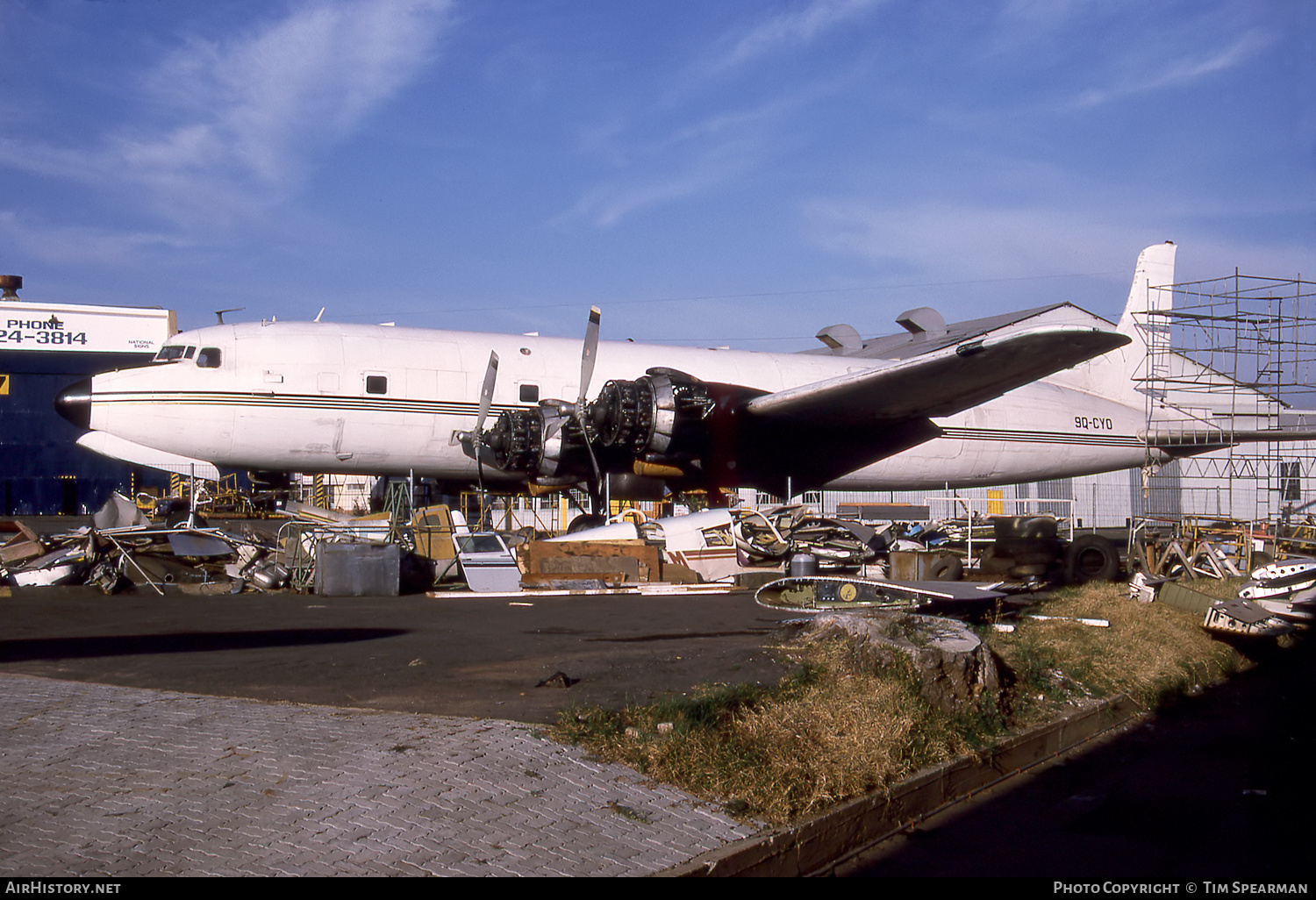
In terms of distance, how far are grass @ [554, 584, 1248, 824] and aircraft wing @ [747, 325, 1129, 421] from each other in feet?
21.1

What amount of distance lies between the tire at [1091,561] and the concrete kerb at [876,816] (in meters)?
9.45

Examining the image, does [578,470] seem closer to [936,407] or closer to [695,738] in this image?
[936,407]

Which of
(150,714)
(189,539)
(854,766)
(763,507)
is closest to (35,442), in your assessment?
(189,539)

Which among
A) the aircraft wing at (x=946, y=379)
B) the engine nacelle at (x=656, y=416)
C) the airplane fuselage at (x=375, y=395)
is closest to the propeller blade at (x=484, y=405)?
the airplane fuselage at (x=375, y=395)

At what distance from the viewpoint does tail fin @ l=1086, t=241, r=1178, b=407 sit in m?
22.0

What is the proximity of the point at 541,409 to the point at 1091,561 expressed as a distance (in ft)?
31.5

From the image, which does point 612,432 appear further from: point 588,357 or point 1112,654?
point 1112,654

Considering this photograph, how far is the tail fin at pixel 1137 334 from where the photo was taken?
22000 millimetres

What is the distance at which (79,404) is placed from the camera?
1644 cm

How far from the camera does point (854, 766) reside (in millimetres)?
5078

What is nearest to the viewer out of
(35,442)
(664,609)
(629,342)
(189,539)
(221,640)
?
(221,640)

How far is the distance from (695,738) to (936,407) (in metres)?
14.0

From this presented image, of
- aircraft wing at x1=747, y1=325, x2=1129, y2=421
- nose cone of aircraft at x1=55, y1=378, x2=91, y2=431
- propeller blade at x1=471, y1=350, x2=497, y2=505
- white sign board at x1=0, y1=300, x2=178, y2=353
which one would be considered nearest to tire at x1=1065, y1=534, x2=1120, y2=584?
aircraft wing at x1=747, y1=325, x2=1129, y2=421

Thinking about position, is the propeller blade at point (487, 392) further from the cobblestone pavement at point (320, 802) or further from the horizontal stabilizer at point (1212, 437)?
the horizontal stabilizer at point (1212, 437)
